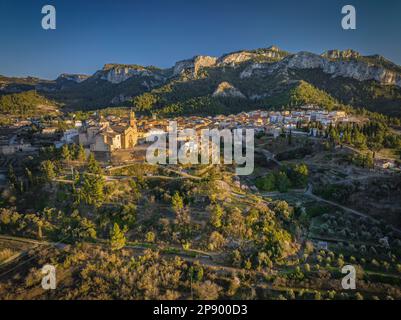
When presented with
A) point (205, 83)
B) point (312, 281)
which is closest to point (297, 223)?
point (312, 281)

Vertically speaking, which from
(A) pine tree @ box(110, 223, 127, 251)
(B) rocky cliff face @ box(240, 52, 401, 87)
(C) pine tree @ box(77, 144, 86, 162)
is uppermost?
(B) rocky cliff face @ box(240, 52, 401, 87)

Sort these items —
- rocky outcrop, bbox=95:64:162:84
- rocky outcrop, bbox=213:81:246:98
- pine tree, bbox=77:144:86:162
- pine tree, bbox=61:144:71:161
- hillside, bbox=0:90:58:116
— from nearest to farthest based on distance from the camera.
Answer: pine tree, bbox=61:144:71:161 → pine tree, bbox=77:144:86:162 → hillside, bbox=0:90:58:116 → rocky outcrop, bbox=213:81:246:98 → rocky outcrop, bbox=95:64:162:84

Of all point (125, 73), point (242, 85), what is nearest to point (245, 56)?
point (242, 85)

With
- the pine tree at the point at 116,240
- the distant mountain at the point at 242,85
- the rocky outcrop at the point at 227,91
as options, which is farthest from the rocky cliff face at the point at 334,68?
the pine tree at the point at 116,240

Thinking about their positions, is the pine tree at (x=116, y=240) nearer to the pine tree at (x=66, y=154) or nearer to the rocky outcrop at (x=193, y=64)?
the pine tree at (x=66, y=154)

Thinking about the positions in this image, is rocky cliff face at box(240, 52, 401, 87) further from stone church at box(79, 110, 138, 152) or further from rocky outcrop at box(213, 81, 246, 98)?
stone church at box(79, 110, 138, 152)

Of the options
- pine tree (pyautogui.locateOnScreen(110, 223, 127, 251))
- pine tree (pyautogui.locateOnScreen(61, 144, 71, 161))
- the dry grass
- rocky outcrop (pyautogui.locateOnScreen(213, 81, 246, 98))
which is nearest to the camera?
the dry grass

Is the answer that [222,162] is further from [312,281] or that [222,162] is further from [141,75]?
[141,75]

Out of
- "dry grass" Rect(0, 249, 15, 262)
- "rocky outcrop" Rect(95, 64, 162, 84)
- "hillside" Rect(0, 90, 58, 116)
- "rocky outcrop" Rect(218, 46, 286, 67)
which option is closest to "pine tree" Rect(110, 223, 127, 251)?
"dry grass" Rect(0, 249, 15, 262)
